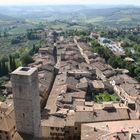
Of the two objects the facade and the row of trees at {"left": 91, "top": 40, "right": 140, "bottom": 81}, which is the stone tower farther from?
the row of trees at {"left": 91, "top": 40, "right": 140, "bottom": 81}

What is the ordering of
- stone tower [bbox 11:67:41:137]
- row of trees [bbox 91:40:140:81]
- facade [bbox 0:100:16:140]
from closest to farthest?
stone tower [bbox 11:67:41:137], facade [bbox 0:100:16:140], row of trees [bbox 91:40:140:81]

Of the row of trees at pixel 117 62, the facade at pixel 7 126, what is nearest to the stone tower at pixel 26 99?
the facade at pixel 7 126

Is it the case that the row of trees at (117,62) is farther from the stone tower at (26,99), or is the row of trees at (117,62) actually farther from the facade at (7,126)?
the stone tower at (26,99)

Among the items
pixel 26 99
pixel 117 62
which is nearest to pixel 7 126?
pixel 26 99

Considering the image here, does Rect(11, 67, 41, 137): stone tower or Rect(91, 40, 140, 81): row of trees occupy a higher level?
Rect(11, 67, 41, 137): stone tower

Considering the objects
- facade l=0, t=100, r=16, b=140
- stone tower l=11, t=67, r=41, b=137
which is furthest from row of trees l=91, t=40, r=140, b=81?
stone tower l=11, t=67, r=41, b=137

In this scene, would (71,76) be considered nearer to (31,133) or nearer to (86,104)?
(86,104)

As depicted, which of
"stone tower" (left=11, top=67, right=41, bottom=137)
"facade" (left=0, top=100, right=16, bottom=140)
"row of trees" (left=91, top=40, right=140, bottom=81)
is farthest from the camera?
"row of trees" (left=91, top=40, right=140, bottom=81)

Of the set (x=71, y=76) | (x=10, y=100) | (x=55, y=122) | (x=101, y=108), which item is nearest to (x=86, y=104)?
(x=101, y=108)

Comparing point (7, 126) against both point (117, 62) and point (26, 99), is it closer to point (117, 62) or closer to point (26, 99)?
point (26, 99)
